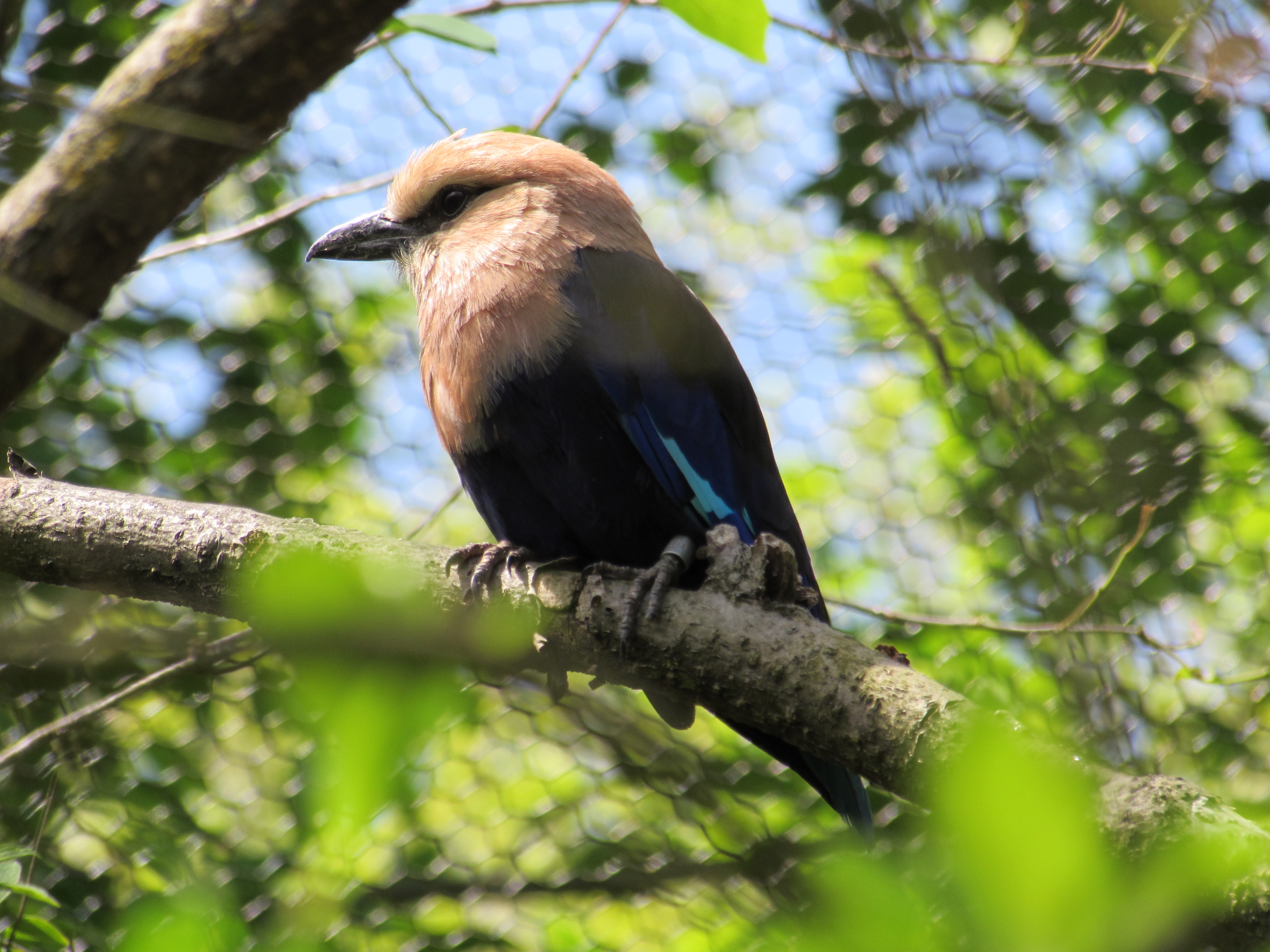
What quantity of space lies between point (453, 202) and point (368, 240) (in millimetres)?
195

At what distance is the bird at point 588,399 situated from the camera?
1.50 meters

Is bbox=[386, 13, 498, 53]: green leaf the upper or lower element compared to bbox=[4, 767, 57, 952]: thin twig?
upper

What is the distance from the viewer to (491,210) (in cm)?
183

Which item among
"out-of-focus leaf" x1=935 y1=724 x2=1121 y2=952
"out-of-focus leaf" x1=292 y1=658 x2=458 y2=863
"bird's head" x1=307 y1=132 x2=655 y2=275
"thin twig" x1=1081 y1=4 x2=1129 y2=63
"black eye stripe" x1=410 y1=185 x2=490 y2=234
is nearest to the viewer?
"out-of-focus leaf" x1=935 y1=724 x2=1121 y2=952

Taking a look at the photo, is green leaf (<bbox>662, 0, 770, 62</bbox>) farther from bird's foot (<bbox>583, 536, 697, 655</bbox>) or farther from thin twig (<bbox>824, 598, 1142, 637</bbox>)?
thin twig (<bbox>824, 598, 1142, 637</bbox>)

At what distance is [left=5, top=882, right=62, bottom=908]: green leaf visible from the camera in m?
1.02

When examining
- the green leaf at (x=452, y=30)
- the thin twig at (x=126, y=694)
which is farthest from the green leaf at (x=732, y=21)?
the thin twig at (x=126, y=694)

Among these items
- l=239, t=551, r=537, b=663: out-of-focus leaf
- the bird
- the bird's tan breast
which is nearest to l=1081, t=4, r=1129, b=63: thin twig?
the bird

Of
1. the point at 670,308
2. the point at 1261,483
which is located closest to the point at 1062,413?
the point at 1261,483

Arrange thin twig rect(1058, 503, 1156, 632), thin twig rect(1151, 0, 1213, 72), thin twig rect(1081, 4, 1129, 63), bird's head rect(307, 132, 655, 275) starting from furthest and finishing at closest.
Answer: bird's head rect(307, 132, 655, 275) → thin twig rect(1081, 4, 1129, 63) → thin twig rect(1058, 503, 1156, 632) → thin twig rect(1151, 0, 1213, 72)

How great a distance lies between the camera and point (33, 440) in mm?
2951

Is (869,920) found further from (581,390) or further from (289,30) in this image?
(289,30)

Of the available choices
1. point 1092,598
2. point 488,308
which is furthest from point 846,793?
point 488,308

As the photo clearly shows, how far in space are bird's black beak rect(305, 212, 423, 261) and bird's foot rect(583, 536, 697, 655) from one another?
939mm
